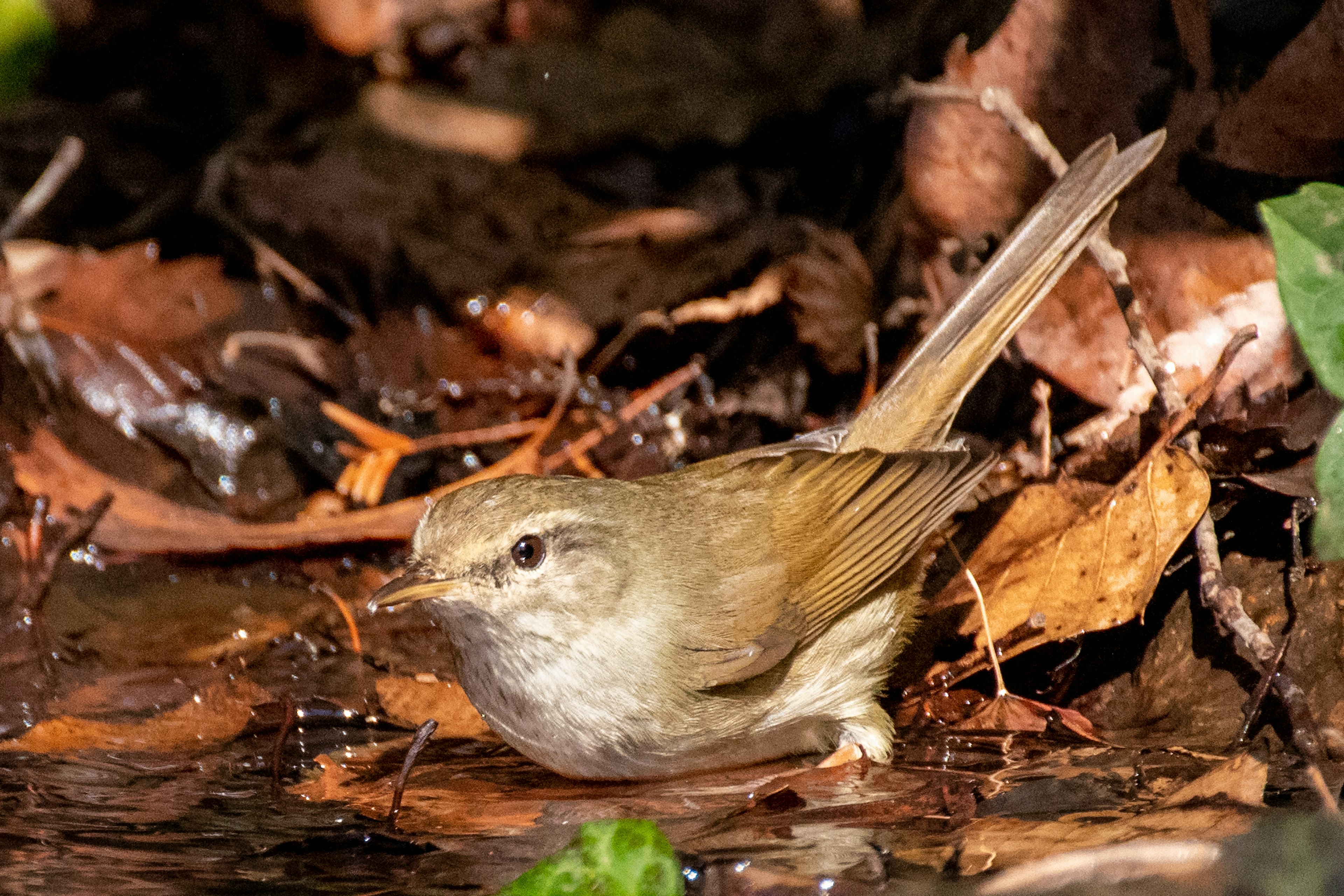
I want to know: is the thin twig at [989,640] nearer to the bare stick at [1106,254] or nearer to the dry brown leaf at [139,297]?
the bare stick at [1106,254]

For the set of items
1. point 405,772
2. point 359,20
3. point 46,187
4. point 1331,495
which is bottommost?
point 405,772

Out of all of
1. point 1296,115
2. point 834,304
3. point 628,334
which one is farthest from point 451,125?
point 1296,115

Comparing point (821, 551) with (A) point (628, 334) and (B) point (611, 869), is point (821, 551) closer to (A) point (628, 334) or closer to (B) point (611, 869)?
(B) point (611, 869)

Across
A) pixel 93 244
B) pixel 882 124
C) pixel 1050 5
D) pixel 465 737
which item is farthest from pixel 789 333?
pixel 93 244

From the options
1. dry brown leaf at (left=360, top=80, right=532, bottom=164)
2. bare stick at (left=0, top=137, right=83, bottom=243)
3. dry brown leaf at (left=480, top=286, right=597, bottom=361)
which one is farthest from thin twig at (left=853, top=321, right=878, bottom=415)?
bare stick at (left=0, top=137, right=83, bottom=243)

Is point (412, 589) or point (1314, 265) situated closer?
point (1314, 265)

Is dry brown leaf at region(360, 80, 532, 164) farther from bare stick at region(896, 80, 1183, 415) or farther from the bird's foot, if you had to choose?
the bird's foot

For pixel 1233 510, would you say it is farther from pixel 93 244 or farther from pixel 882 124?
pixel 93 244
